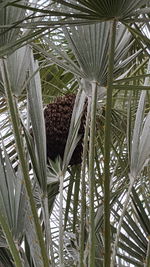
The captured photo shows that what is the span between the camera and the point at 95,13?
776 mm

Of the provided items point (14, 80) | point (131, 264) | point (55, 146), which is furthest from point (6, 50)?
point (131, 264)

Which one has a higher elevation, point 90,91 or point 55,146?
point 90,91

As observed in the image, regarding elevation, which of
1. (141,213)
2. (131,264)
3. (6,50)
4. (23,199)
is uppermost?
(6,50)

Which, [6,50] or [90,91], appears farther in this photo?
[90,91]

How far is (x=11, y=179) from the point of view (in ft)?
3.69

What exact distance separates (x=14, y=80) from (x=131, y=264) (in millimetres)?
622

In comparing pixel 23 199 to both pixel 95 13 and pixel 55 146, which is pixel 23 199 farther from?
pixel 95 13

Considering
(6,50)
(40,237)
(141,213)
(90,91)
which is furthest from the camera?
(141,213)

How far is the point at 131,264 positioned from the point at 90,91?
580 millimetres

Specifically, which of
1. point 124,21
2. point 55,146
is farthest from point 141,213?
point 124,21

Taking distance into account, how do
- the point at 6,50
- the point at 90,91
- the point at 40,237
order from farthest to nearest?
the point at 90,91
the point at 40,237
the point at 6,50

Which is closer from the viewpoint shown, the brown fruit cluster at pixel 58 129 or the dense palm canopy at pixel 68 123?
the dense palm canopy at pixel 68 123

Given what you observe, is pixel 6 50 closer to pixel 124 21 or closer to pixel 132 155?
pixel 124 21

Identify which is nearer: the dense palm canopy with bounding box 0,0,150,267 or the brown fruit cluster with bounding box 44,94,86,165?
the dense palm canopy with bounding box 0,0,150,267
